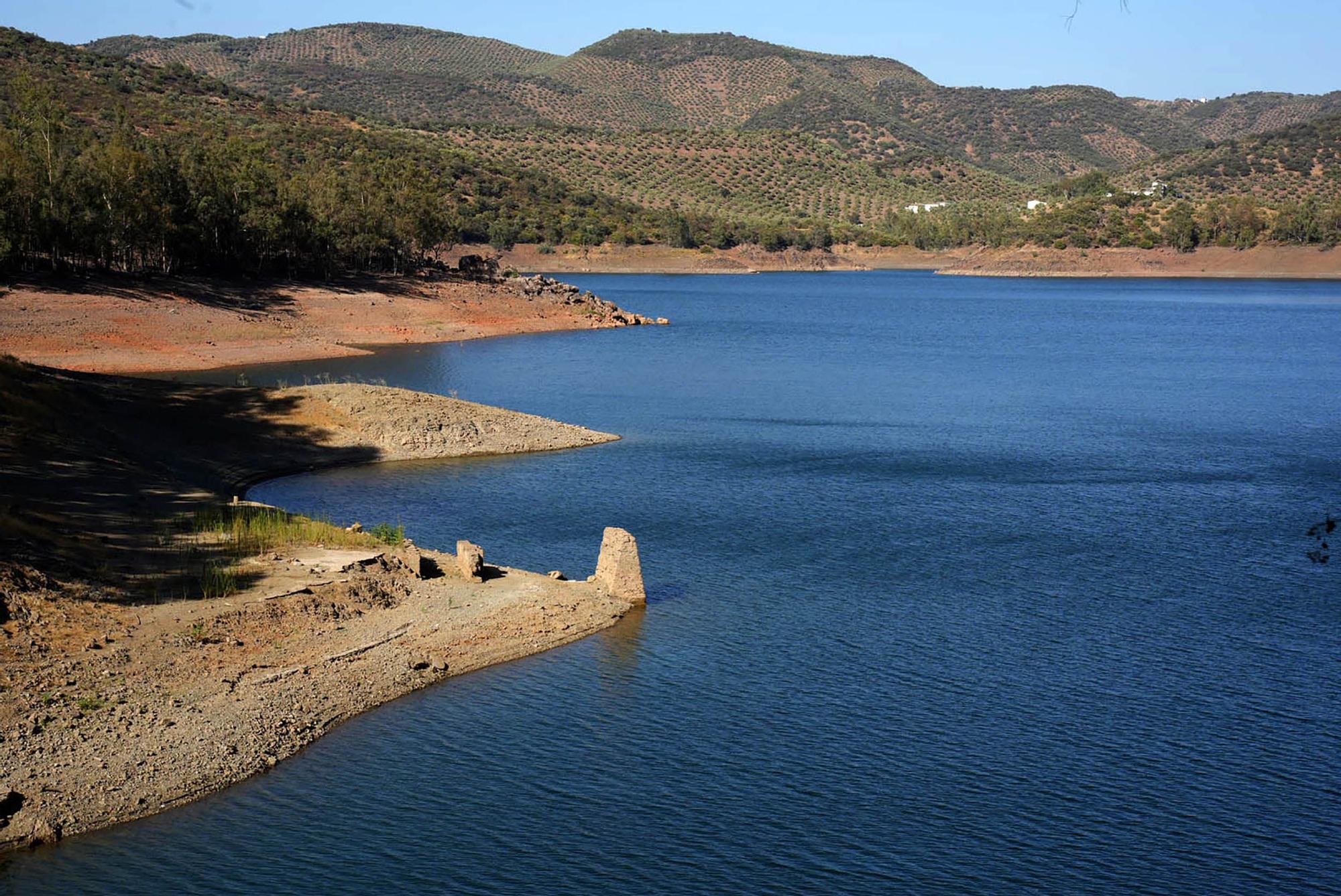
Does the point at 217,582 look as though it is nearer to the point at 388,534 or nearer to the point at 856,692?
the point at 388,534

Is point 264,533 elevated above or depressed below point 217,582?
above

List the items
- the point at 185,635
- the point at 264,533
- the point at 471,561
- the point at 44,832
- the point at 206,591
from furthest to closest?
the point at 264,533, the point at 471,561, the point at 206,591, the point at 185,635, the point at 44,832

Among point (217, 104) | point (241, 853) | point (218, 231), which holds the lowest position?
point (241, 853)

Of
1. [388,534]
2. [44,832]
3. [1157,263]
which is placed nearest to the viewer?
[44,832]

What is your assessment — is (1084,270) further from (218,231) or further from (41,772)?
(41,772)

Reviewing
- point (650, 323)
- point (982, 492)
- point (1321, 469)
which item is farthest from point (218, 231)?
point (1321, 469)

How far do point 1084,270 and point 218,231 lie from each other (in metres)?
109

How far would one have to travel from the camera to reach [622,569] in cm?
2314

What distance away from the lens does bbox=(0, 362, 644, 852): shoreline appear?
1542cm

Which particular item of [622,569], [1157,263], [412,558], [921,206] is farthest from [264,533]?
[921,206]

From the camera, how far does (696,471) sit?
35.1m

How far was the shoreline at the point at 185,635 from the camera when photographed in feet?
50.6

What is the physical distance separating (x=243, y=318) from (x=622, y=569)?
44.1 metres

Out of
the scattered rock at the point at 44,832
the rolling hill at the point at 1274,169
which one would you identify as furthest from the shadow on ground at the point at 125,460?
the rolling hill at the point at 1274,169
